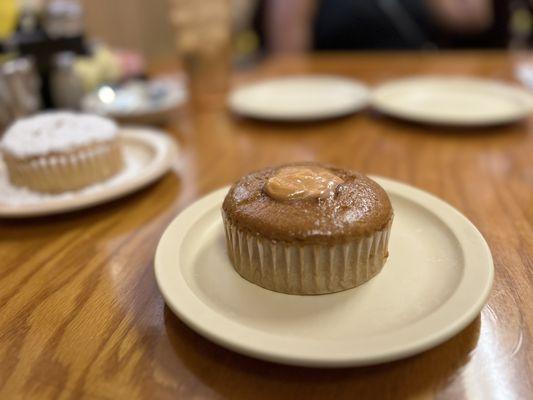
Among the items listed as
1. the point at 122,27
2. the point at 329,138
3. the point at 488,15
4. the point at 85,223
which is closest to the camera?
the point at 85,223

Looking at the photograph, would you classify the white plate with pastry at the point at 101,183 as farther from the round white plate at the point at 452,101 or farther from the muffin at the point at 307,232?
the round white plate at the point at 452,101

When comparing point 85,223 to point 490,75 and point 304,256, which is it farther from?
point 490,75

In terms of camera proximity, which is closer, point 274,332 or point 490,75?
point 274,332

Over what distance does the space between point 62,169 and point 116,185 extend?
0.13 meters

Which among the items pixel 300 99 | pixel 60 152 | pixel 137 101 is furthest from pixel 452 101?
pixel 60 152

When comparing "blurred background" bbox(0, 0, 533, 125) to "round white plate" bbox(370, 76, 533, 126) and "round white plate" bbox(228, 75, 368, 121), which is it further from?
"round white plate" bbox(370, 76, 533, 126)

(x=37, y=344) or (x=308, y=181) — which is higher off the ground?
(x=308, y=181)

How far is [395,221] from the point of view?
849mm

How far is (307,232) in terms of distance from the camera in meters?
0.65

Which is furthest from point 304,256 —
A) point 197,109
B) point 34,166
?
point 197,109

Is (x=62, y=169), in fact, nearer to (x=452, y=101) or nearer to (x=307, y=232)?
(x=307, y=232)

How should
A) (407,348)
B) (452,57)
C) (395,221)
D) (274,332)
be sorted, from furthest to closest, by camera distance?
(452,57)
(395,221)
(274,332)
(407,348)

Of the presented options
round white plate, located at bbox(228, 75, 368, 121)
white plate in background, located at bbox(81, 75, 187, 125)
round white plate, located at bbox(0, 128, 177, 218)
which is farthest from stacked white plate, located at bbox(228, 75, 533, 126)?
round white plate, located at bbox(0, 128, 177, 218)

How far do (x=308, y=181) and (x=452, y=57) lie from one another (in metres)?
1.76
